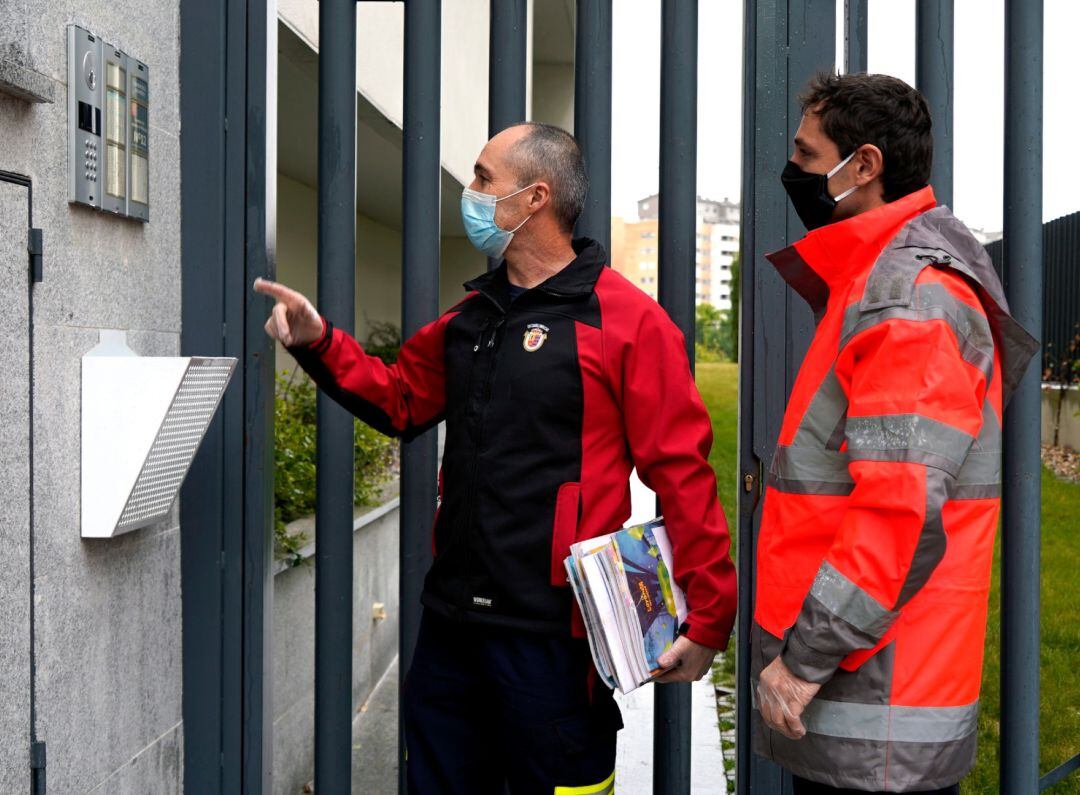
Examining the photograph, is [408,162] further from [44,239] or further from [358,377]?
[44,239]

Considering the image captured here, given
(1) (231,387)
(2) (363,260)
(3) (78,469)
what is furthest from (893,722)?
(2) (363,260)

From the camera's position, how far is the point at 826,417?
2.11m

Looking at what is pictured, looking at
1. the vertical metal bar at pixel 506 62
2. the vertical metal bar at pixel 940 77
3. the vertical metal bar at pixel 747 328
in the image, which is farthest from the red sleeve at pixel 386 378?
the vertical metal bar at pixel 940 77

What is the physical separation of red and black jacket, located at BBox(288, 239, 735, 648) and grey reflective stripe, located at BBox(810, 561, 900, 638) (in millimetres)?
425

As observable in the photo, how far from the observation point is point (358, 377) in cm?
268

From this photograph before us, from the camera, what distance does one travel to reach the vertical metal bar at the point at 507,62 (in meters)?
3.02

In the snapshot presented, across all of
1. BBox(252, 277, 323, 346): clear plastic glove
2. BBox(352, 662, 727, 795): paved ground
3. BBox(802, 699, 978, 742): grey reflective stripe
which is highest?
BBox(252, 277, 323, 346): clear plastic glove

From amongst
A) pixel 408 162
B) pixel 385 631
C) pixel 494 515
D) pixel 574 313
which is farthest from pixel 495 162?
pixel 385 631

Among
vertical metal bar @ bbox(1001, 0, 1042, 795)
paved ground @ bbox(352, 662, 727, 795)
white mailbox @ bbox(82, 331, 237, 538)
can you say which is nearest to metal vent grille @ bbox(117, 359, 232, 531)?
white mailbox @ bbox(82, 331, 237, 538)

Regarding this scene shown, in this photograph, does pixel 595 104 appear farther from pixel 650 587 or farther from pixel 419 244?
pixel 650 587

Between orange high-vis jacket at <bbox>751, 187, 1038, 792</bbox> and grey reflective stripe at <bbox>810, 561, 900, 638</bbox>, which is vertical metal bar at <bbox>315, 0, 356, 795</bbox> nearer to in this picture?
orange high-vis jacket at <bbox>751, 187, 1038, 792</bbox>

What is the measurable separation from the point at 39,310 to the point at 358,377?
0.71 m

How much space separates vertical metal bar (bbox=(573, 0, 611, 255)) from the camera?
2971mm

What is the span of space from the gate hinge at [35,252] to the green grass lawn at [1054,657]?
1.69 metres
